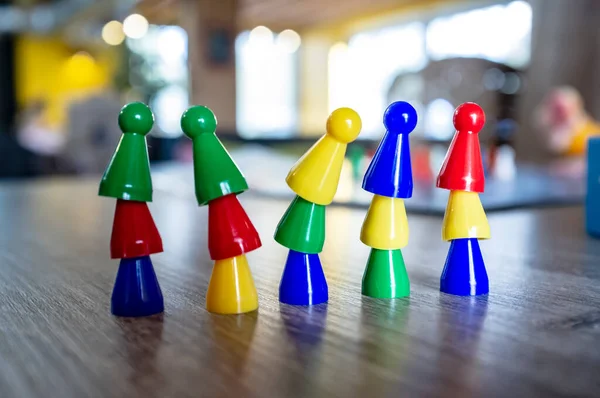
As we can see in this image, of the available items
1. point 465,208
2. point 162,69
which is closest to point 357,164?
point 465,208

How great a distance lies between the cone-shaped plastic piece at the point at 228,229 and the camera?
316 mm

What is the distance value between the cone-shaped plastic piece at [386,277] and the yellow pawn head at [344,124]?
77 mm

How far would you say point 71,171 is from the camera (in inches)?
91.2

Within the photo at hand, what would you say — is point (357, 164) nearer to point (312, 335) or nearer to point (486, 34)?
point (312, 335)

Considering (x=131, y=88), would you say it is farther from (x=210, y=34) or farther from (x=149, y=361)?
(x=149, y=361)

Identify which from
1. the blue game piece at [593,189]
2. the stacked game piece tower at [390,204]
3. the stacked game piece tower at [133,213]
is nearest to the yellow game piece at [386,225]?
the stacked game piece tower at [390,204]

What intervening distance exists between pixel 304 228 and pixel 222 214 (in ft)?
0.15

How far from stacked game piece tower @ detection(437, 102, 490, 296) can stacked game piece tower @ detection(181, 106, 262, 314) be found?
13cm

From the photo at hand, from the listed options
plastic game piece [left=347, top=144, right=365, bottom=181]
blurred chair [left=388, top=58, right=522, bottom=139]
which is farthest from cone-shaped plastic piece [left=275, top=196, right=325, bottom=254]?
blurred chair [left=388, top=58, right=522, bottom=139]

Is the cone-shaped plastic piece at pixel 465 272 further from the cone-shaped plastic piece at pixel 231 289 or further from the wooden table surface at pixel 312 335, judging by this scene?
the cone-shaped plastic piece at pixel 231 289

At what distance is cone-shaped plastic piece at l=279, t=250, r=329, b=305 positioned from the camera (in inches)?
13.0

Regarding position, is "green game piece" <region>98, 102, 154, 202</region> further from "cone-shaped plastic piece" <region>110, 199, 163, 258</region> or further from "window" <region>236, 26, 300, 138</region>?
"window" <region>236, 26, 300, 138</region>

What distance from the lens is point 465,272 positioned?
1.17ft

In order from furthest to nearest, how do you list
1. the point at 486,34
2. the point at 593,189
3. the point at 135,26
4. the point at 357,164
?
the point at 135,26
the point at 486,34
the point at 357,164
the point at 593,189
